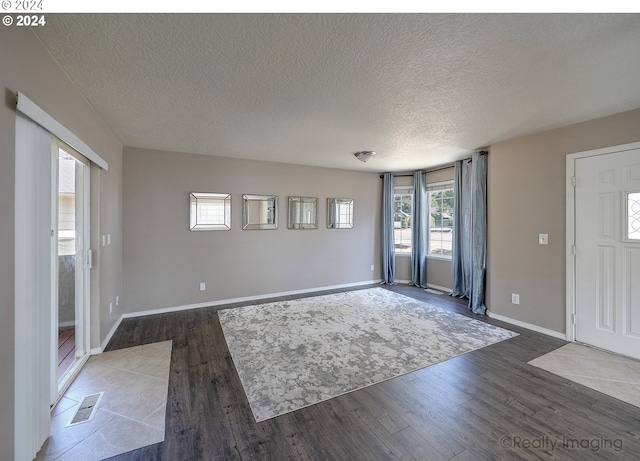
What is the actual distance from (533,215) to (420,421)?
296 centimetres

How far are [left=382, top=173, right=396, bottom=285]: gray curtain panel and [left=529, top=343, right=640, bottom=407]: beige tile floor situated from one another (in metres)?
3.11

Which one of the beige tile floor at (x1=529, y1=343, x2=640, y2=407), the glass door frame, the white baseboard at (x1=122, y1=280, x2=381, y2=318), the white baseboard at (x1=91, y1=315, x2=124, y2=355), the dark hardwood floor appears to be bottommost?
the dark hardwood floor

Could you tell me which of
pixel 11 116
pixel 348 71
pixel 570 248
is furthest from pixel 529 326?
pixel 11 116

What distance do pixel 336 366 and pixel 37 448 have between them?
2.04m

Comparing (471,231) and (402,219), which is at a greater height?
(402,219)

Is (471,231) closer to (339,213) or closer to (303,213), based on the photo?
(339,213)

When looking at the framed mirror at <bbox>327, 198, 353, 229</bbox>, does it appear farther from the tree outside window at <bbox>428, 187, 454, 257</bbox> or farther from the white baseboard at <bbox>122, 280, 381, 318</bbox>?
the tree outside window at <bbox>428, 187, 454, 257</bbox>

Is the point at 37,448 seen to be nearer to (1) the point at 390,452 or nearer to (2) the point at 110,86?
(1) the point at 390,452

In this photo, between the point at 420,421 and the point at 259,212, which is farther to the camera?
the point at 259,212

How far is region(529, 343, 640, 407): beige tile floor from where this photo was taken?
211 centimetres

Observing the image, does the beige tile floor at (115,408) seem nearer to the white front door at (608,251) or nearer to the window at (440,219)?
the white front door at (608,251)

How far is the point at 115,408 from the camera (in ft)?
6.23

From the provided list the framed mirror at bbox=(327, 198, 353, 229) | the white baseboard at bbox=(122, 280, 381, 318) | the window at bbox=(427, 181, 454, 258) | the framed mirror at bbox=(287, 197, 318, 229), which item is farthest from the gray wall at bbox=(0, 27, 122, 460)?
the window at bbox=(427, 181, 454, 258)
